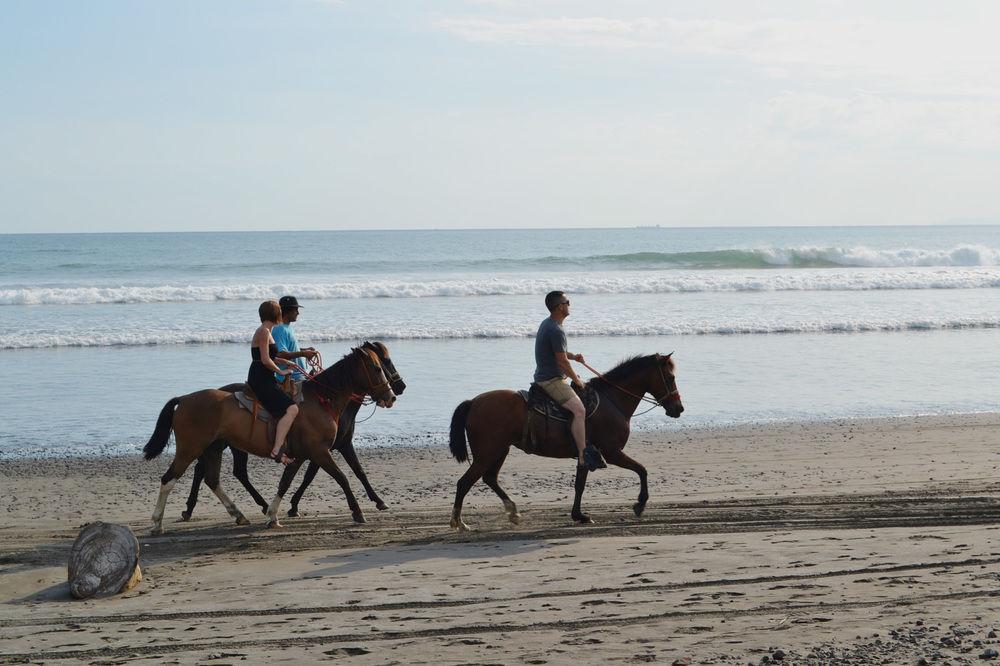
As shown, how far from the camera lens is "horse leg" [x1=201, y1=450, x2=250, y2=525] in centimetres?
941

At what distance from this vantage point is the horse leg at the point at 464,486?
898 cm

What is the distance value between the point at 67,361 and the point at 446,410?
10015 mm

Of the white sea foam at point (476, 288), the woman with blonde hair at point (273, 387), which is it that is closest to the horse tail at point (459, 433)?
the woman with blonde hair at point (273, 387)

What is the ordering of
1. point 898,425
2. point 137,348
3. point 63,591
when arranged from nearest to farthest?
point 63,591 < point 898,425 < point 137,348

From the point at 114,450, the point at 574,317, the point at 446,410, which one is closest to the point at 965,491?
the point at 446,410

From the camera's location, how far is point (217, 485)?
9594 mm

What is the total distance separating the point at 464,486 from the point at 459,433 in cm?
48

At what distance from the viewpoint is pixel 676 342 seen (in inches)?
914

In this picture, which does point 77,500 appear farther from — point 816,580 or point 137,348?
point 137,348

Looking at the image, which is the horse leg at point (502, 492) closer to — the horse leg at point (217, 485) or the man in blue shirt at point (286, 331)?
the man in blue shirt at point (286, 331)

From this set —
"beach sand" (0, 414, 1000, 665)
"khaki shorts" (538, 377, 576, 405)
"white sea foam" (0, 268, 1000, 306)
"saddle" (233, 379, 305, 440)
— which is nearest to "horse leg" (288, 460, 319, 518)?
"beach sand" (0, 414, 1000, 665)

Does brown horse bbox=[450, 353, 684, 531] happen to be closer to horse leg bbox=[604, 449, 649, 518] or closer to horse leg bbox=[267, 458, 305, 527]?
horse leg bbox=[604, 449, 649, 518]

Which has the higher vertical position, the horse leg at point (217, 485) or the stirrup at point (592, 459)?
the stirrup at point (592, 459)

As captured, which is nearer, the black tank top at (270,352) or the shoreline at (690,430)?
the black tank top at (270,352)
